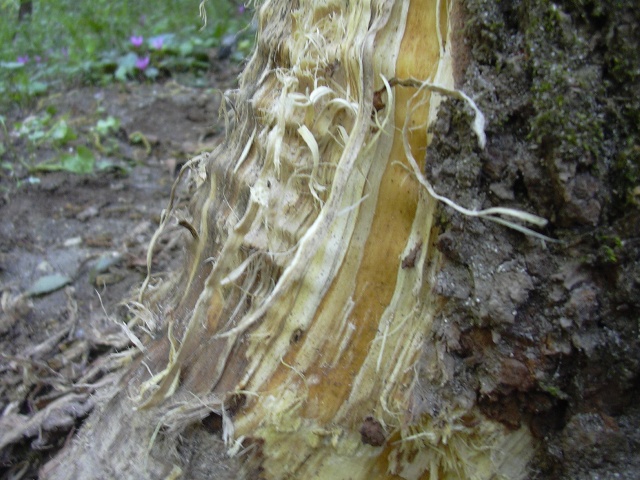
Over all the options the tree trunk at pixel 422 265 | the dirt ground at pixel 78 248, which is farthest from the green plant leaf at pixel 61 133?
the tree trunk at pixel 422 265

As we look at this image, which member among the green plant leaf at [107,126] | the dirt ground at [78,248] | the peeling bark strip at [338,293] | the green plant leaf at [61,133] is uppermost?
the peeling bark strip at [338,293]

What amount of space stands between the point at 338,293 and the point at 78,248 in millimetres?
1333

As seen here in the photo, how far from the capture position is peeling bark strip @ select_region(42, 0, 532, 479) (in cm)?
88

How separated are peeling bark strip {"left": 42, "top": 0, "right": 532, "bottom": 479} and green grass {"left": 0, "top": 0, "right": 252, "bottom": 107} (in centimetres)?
241

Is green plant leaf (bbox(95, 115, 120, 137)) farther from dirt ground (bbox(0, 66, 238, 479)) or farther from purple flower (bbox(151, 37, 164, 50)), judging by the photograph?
purple flower (bbox(151, 37, 164, 50))

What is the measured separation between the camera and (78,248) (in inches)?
76.7

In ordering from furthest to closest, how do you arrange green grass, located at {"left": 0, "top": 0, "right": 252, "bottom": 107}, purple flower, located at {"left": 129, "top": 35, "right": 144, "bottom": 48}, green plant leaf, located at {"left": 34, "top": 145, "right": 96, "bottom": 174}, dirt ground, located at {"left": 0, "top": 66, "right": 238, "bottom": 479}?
purple flower, located at {"left": 129, "top": 35, "right": 144, "bottom": 48}
green grass, located at {"left": 0, "top": 0, "right": 252, "bottom": 107}
green plant leaf, located at {"left": 34, "top": 145, "right": 96, "bottom": 174}
dirt ground, located at {"left": 0, "top": 66, "right": 238, "bottom": 479}

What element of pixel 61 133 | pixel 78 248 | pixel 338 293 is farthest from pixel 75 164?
pixel 338 293

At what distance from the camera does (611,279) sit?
0.80 m

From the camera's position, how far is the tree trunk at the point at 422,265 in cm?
79

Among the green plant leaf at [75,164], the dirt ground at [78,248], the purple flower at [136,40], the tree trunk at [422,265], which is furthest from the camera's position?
the purple flower at [136,40]

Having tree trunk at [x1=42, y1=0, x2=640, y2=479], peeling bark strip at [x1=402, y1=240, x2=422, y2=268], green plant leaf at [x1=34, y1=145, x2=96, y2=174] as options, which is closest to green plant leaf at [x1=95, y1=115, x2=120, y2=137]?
green plant leaf at [x1=34, y1=145, x2=96, y2=174]

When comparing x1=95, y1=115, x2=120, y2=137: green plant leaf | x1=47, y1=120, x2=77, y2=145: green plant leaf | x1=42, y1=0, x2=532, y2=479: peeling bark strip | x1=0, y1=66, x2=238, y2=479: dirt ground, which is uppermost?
x1=42, y1=0, x2=532, y2=479: peeling bark strip

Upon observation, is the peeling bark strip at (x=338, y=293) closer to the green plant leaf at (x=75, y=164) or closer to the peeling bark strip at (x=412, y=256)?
the peeling bark strip at (x=412, y=256)
